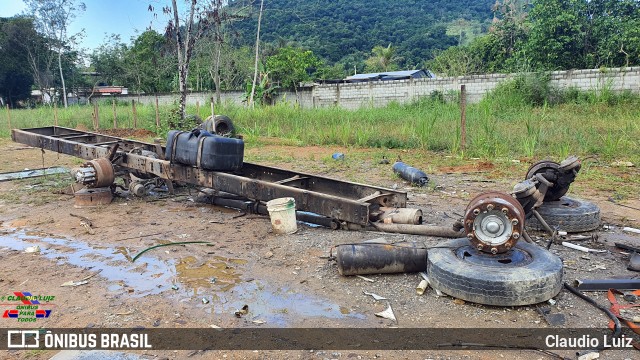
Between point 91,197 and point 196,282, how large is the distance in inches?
125

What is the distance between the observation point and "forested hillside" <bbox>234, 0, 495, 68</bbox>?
61.2m

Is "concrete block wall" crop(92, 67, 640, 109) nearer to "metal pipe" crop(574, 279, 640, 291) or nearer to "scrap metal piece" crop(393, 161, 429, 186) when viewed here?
"scrap metal piece" crop(393, 161, 429, 186)

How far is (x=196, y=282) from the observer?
3.47 metres

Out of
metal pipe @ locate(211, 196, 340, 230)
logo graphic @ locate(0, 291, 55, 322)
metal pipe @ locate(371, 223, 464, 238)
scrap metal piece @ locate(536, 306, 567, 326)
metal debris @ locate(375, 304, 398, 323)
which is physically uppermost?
metal pipe @ locate(371, 223, 464, 238)

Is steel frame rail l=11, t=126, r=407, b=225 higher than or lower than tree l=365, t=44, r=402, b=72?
lower

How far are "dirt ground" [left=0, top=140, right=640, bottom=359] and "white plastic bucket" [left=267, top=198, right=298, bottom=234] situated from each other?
0.42 ft

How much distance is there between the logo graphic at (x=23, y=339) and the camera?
2662 millimetres

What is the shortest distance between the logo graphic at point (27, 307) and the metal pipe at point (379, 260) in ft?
6.83

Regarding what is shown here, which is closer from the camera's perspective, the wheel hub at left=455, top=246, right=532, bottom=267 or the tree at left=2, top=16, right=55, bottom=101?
the wheel hub at left=455, top=246, right=532, bottom=267

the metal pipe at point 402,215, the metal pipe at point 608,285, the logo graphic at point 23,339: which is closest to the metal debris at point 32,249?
the logo graphic at point 23,339

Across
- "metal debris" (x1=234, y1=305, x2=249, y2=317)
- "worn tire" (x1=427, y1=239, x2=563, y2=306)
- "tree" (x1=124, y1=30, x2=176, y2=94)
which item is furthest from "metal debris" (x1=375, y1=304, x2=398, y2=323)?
"tree" (x1=124, y1=30, x2=176, y2=94)

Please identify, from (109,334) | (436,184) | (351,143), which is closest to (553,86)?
(351,143)

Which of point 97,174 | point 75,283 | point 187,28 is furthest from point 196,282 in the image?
point 187,28

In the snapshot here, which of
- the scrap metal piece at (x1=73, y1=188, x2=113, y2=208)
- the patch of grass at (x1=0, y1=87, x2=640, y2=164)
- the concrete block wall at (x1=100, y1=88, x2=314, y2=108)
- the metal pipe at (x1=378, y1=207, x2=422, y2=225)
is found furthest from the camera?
the concrete block wall at (x1=100, y1=88, x2=314, y2=108)
